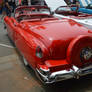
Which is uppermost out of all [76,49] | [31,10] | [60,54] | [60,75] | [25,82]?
[31,10]

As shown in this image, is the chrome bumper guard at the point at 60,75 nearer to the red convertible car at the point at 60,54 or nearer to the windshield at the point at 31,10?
the red convertible car at the point at 60,54

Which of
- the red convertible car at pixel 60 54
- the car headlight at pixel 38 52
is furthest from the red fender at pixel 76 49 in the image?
the car headlight at pixel 38 52

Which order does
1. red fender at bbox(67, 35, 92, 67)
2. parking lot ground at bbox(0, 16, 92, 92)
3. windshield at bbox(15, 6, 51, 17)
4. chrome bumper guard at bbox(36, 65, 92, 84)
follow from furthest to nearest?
windshield at bbox(15, 6, 51, 17), parking lot ground at bbox(0, 16, 92, 92), red fender at bbox(67, 35, 92, 67), chrome bumper guard at bbox(36, 65, 92, 84)

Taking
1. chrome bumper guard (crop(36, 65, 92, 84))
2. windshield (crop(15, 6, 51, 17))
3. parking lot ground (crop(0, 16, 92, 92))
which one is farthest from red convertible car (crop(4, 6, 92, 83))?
windshield (crop(15, 6, 51, 17))

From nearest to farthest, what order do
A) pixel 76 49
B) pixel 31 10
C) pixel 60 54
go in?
pixel 76 49
pixel 60 54
pixel 31 10

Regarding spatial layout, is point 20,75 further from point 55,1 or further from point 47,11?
point 55,1

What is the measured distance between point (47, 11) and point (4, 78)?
3017mm

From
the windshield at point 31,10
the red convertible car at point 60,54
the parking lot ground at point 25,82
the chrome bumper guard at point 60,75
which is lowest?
the parking lot ground at point 25,82

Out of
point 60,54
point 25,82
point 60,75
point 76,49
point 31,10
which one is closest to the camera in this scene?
point 60,75

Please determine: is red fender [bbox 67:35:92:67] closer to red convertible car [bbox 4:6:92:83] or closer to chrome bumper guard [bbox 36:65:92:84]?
red convertible car [bbox 4:6:92:83]

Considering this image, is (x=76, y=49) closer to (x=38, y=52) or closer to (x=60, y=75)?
(x=60, y=75)

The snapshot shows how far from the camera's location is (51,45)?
2.90 meters

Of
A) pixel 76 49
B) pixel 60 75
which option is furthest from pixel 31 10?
pixel 60 75

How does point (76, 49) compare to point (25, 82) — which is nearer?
point (76, 49)
